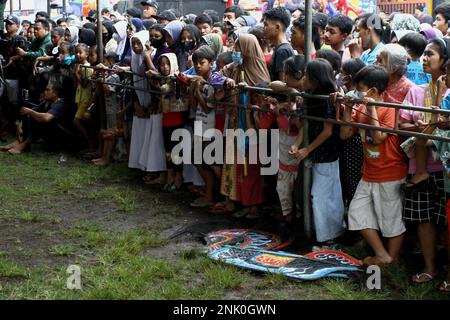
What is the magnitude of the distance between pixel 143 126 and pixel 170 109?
0.85 metres

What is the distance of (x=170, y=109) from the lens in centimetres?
750

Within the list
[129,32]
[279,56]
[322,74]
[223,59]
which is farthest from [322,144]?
[129,32]

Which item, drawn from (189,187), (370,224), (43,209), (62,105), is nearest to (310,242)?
(370,224)

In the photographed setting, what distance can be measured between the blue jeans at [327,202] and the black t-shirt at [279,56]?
1.04 m

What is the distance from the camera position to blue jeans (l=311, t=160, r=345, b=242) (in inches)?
217

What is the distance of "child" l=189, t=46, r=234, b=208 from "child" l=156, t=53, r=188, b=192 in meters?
0.41

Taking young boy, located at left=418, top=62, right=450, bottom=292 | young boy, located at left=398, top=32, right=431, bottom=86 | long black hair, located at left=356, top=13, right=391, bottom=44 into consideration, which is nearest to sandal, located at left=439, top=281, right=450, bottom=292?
young boy, located at left=418, top=62, right=450, bottom=292

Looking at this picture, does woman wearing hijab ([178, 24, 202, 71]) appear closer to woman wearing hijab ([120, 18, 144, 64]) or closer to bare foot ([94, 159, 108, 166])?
woman wearing hijab ([120, 18, 144, 64])

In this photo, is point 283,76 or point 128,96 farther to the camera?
point 128,96

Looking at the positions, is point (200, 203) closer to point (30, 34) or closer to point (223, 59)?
point (223, 59)

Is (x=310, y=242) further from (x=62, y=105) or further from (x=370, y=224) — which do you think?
(x=62, y=105)

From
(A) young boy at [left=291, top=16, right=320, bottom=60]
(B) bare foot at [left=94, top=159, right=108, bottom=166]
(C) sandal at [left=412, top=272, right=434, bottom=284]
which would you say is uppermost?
(A) young boy at [left=291, top=16, right=320, bottom=60]

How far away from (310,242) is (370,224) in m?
0.70
